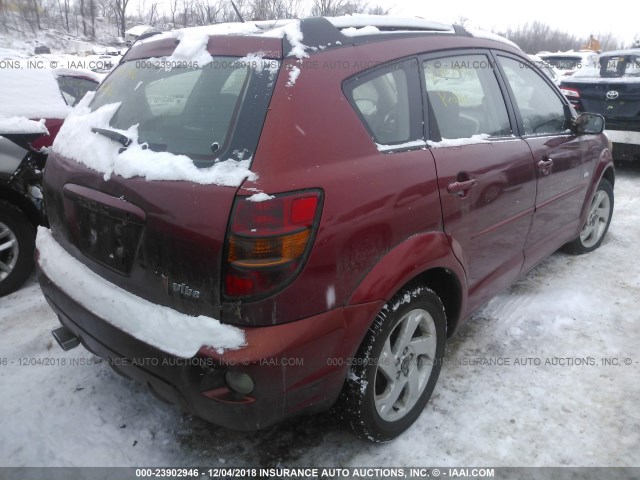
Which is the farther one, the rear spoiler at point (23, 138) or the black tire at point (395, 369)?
the rear spoiler at point (23, 138)

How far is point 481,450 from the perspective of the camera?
220 centimetres

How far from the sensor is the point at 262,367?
5.33ft

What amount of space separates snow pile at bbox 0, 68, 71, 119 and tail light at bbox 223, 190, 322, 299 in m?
3.32

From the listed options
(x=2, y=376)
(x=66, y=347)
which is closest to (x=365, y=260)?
(x=66, y=347)

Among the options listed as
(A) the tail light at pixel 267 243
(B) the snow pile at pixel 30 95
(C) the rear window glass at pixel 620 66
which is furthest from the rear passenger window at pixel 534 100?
(C) the rear window glass at pixel 620 66

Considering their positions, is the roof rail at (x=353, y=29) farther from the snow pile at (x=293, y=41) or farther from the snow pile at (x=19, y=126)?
the snow pile at (x=19, y=126)

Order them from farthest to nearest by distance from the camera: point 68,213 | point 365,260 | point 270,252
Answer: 1. point 68,213
2. point 365,260
3. point 270,252

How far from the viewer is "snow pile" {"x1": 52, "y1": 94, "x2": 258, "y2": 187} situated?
5.39ft

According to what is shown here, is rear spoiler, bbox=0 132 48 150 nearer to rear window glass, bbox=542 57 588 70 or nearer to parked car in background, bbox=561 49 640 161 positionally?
parked car in background, bbox=561 49 640 161

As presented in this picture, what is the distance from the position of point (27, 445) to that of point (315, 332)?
5.01 ft

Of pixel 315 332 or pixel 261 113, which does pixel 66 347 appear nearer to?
pixel 315 332

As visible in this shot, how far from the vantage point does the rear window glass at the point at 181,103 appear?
70.5 inches

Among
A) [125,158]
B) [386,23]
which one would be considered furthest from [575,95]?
[125,158]

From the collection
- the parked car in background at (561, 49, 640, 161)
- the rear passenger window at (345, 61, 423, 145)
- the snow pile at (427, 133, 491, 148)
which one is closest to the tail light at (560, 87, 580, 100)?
the parked car in background at (561, 49, 640, 161)
